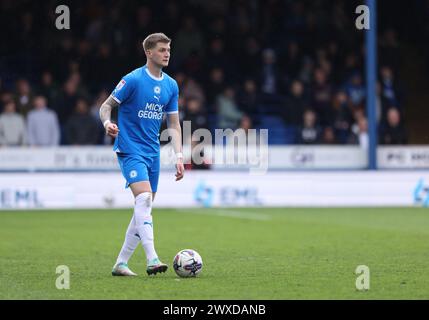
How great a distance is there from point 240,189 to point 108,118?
11.3 m

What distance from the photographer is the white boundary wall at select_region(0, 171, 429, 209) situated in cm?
1939

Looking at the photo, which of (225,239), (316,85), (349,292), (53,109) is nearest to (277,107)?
(316,85)

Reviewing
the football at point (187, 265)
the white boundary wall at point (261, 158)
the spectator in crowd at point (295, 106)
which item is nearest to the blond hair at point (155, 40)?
the football at point (187, 265)

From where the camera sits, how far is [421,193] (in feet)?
64.0

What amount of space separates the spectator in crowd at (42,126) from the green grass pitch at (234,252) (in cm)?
168

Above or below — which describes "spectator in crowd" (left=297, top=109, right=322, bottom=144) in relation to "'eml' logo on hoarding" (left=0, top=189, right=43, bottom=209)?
above

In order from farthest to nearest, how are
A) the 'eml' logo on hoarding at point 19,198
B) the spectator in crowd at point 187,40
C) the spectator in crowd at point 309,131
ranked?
the spectator in crowd at point 187,40, the spectator in crowd at point 309,131, the 'eml' logo on hoarding at point 19,198

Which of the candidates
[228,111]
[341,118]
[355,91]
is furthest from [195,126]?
[355,91]

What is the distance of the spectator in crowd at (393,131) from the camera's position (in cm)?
2036

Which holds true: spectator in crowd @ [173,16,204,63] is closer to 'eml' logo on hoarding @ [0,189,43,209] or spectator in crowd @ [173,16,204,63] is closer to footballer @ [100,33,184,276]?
'eml' logo on hoarding @ [0,189,43,209]

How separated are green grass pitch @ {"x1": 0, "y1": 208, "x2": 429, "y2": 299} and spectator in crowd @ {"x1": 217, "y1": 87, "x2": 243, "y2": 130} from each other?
2.67m

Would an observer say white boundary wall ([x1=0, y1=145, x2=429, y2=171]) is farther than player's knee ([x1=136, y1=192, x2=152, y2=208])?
Yes

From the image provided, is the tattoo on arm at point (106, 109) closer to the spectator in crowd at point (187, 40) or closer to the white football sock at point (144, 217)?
the white football sock at point (144, 217)

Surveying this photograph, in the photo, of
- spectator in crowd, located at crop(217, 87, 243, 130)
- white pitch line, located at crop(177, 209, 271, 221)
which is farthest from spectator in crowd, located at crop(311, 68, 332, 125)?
white pitch line, located at crop(177, 209, 271, 221)
